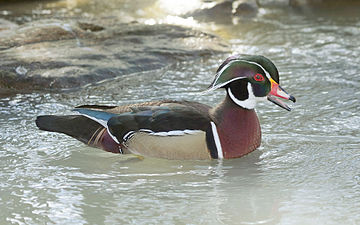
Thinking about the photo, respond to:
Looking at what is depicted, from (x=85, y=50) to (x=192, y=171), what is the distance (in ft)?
12.0

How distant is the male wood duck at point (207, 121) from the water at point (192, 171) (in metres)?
0.13

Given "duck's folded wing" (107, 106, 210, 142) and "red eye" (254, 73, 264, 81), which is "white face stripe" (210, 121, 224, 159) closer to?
"duck's folded wing" (107, 106, 210, 142)

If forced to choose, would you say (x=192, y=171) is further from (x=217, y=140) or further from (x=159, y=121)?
(x=159, y=121)

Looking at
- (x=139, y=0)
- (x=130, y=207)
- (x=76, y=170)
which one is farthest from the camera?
(x=139, y=0)

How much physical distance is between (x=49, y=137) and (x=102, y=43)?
10.1 feet

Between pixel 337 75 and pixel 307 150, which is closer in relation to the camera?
pixel 307 150

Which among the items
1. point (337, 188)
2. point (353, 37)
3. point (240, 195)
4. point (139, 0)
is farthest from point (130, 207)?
point (139, 0)

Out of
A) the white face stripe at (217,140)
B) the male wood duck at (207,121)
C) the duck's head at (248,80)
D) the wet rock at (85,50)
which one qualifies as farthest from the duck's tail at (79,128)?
the wet rock at (85,50)

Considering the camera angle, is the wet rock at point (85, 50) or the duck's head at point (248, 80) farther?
the wet rock at point (85, 50)

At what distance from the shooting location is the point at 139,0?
486 inches

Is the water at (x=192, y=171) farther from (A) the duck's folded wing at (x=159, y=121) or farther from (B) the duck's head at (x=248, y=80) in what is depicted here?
(B) the duck's head at (x=248, y=80)

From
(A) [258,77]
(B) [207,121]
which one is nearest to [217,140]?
(B) [207,121]

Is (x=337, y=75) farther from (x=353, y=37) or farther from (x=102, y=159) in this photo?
(x=102, y=159)

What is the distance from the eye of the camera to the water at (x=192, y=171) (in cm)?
380
